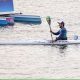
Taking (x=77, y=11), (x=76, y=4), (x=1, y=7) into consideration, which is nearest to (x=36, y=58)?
(x=1, y=7)

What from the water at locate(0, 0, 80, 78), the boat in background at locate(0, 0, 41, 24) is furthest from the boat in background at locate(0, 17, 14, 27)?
the boat in background at locate(0, 0, 41, 24)

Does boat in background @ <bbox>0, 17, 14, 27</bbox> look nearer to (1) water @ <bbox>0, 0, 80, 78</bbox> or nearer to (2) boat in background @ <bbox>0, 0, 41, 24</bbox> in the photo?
(1) water @ <bbox>0, 0, 80, 78</bbox>

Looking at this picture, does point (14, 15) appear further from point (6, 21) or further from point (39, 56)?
point (39, 56)

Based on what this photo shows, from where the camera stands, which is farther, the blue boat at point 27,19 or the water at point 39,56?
the blue boat at point 27,19

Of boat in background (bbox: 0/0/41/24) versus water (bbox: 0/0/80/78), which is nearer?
water (bbox: 0/0/80/78)

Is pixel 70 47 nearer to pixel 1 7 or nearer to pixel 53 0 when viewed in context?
pixel 1 7

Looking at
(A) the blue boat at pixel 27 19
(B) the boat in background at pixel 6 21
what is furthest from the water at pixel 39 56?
(B) the boat in background at pixel 6 21

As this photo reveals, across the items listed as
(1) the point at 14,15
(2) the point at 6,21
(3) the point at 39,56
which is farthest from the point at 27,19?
(3) the point at 39,56

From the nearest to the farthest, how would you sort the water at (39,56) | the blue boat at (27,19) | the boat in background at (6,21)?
the water at (39,56) < the boat in background at (6,21) < the blue boat at (27,19)

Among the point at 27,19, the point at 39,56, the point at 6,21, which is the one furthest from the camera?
the point at 27,19

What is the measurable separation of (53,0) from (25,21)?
57.6 feet

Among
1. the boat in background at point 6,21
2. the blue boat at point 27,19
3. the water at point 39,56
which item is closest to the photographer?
the water at point 39,56

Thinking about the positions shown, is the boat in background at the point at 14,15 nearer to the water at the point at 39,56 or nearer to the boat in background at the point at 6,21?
the water at the point at 39,56

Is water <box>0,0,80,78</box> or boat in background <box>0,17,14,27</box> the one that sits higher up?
boat in background <box>0,17,14,27</box>
